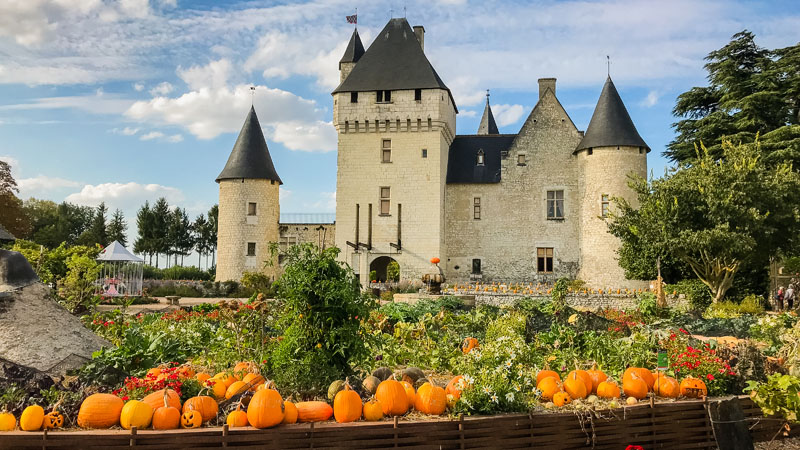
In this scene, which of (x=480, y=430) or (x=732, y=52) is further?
(x=732, y=52)

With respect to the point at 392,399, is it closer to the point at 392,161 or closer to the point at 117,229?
the point at 392,161

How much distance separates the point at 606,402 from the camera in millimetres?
5184

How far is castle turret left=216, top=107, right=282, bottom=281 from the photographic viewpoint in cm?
2916

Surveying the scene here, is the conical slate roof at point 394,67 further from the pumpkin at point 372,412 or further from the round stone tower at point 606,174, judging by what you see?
the pumpkin at point 372,412

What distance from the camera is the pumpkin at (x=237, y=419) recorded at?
173 inches

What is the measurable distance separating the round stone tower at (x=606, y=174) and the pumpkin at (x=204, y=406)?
76.0 feet

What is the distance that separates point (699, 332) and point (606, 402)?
20.8 feet

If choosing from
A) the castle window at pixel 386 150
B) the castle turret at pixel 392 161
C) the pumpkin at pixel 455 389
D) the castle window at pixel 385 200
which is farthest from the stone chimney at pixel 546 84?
the pumpkin at pixel 455 389

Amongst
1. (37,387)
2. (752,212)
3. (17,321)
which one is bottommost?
(37,387)

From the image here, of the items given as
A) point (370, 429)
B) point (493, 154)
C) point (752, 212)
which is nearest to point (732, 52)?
point (493, 154)

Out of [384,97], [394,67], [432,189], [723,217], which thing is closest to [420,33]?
[394,67]

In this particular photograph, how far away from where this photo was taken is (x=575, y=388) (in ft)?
17.1

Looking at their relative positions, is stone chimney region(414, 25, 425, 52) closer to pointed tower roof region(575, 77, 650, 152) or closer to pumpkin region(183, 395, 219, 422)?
pointed tower roof region(575, 77, 650, 152)

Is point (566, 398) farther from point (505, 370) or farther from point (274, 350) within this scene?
point (274, 350)
